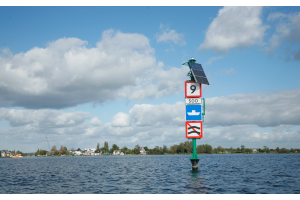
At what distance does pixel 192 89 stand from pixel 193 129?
706cm

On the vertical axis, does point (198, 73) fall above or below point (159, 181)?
above

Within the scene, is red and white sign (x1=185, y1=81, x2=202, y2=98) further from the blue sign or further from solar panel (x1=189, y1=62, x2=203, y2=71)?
solar panel (x1=189, y1=62, x2=203, y2=71)

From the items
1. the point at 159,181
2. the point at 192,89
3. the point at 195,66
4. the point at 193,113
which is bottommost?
the point at 159,181

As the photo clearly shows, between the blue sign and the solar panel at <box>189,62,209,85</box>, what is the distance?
15.3ft

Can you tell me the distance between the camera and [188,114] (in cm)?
4019

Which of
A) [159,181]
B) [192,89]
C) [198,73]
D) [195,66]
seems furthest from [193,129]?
[159,181]

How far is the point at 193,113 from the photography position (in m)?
40.1

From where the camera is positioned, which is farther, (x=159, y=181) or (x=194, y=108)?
(x=194, y=108)

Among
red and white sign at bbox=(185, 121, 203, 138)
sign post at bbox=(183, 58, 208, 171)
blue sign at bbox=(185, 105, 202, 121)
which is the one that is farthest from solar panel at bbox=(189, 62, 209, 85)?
red and white sign at bbox=(185, 121, 203, 138)

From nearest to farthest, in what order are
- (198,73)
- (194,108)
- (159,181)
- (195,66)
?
1. (159,181)
2. (194,108)
3. (198,73)
4. (195,66)

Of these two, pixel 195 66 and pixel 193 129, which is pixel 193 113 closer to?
pixel 193 129

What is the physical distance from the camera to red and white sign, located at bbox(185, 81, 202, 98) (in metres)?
40.2
